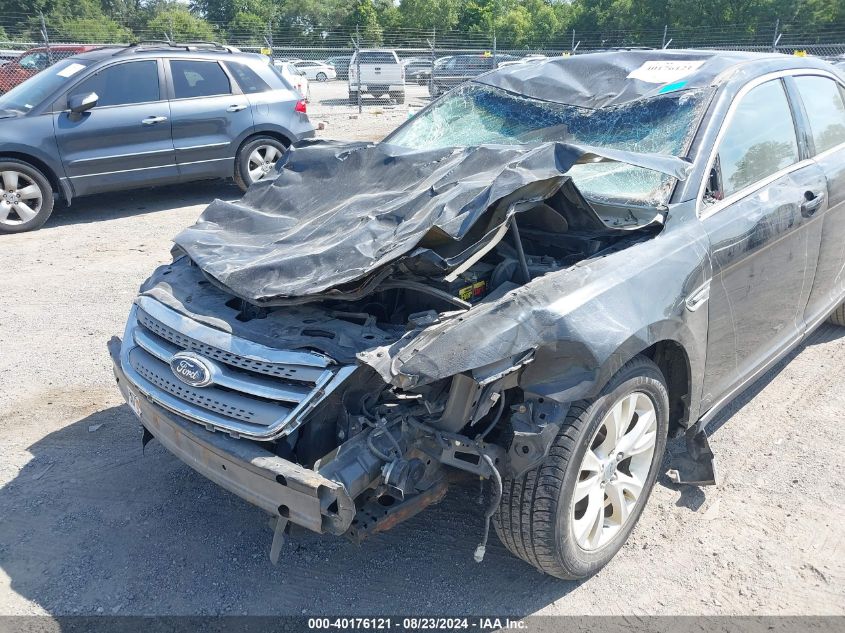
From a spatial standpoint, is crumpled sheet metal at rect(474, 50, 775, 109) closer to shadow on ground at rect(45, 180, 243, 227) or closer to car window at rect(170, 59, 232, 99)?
car window at rect(170, 59, 232, 99)

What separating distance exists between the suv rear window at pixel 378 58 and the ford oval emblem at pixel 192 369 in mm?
20949

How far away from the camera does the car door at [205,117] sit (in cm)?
819

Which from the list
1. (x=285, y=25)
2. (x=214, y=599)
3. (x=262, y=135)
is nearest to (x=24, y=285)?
(x=262, y=135)

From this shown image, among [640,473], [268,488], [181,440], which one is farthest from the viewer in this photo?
[640,473]

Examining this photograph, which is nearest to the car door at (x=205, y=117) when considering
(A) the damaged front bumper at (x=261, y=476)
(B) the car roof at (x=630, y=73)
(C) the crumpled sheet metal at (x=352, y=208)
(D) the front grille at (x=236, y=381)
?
(C) the crumpled sheet metal at (x=352, y=208)

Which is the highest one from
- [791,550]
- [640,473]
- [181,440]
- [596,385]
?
[596,385]

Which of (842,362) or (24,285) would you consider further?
(24,285)

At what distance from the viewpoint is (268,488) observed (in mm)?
2236

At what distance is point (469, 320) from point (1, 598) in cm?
212

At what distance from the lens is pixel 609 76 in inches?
149

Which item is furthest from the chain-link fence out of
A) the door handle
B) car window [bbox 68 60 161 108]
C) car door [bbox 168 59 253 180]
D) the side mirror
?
the door handle

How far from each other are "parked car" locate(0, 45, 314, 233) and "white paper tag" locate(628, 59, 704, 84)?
15.7 ft

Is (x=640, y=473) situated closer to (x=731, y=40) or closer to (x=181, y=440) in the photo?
(x=181, y=440)

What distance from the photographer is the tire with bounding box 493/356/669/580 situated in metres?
2.35
